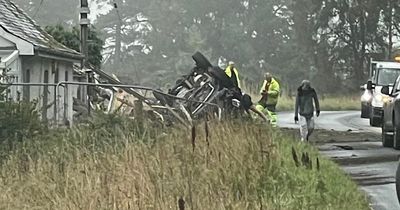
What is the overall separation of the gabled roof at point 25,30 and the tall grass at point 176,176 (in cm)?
1208

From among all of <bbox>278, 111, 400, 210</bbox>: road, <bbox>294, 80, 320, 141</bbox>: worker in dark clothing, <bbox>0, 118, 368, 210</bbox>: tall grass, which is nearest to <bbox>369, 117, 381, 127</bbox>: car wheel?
<bbox>278, 111, 400, 210</bbox>: road

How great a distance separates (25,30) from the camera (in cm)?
2688

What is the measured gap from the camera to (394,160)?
60.7 feet

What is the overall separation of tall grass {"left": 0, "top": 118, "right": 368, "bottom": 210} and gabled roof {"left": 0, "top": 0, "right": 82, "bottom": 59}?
12077 millimetres

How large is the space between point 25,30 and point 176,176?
18.1 meters

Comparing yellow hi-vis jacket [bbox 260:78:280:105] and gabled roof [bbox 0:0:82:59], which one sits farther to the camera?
gabled roof [bbox 0:0:82:59]

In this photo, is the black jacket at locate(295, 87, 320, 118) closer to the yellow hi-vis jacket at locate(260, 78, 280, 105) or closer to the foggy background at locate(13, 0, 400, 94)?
the yellow hi-vis jacket at locate(260, 78, 280, 105)

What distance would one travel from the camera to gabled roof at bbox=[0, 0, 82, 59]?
25328 millimetres

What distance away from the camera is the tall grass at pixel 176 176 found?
8.91 m

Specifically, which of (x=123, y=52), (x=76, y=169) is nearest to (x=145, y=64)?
(x=123, y=52)

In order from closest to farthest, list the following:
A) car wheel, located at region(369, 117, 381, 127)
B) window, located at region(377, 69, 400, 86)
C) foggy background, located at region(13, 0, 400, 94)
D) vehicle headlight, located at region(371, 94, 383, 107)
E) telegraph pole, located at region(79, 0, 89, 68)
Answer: vehicle headlight, located at region(371, 94, 383, 107)
telegraph pole, located at region(79, 0, 89, 68)
car wheel, located at region(369, 117, 381, 127)
window, located at region(377, 69, 400, 86)
foggy background, located at region(13, 0, 400, 94)

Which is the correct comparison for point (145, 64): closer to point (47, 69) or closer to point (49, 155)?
point (47, 69)

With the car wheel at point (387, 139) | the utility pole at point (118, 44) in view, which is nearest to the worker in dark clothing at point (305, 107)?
the car wheel at point (387, 139)

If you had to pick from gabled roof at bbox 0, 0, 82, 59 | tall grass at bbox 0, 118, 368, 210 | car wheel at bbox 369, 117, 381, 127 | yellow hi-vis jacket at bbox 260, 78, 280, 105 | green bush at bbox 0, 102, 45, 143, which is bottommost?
car wheel at bbox 369, 117, 381, 127
